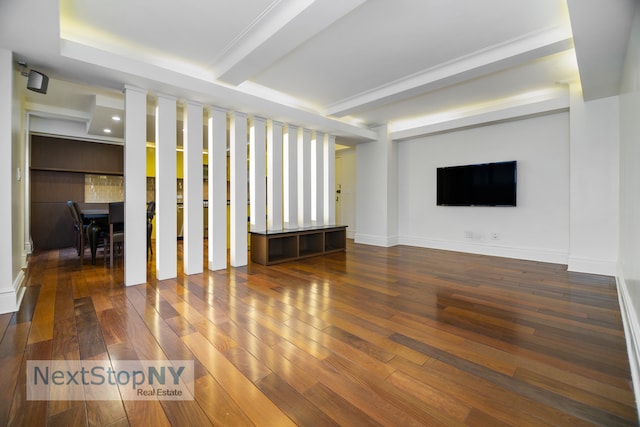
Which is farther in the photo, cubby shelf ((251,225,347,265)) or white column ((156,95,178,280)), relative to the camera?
cubby shelf ((251,225,347,265))

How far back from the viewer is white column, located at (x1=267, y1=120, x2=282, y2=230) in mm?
4781

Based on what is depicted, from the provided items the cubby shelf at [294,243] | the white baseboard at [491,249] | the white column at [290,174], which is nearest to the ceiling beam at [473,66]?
the white column at [290,174]

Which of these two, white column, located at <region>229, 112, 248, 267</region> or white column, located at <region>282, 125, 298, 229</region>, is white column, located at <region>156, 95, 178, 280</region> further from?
white column, located at <region>282, 125, 298, 229</region>

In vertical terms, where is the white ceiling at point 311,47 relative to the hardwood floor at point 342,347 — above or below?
above

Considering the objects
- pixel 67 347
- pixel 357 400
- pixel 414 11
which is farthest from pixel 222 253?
pixel 414 11

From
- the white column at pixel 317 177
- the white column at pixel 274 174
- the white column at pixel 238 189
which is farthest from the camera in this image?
the white column at pixel 317 177

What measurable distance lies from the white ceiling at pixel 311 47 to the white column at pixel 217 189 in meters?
0.30

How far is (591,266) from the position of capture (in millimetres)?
3789

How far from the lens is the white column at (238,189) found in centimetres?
425

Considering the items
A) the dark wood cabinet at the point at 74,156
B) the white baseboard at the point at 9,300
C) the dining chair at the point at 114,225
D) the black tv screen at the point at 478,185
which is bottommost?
the white baseboard at the point at 9,300

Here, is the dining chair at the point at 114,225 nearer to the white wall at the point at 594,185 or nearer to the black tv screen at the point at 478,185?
the black tv screen at the point at 478,185

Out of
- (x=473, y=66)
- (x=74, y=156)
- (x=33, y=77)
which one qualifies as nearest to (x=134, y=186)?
(x=33, y=77)

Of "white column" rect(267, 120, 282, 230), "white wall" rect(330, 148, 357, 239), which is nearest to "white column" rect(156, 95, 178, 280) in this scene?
"white column" rect(267, 120, 282, 230)

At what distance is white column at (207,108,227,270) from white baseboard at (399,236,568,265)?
13.2 ft
